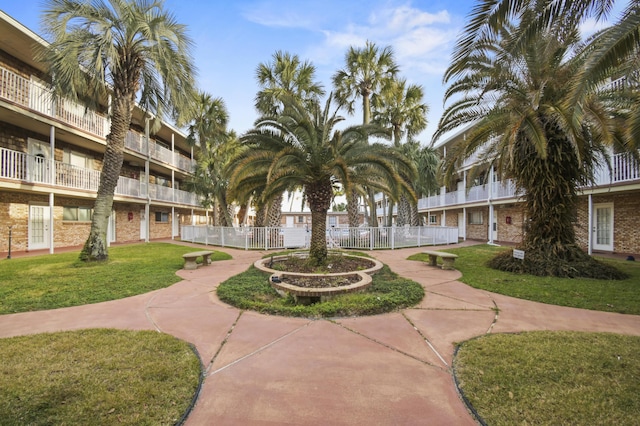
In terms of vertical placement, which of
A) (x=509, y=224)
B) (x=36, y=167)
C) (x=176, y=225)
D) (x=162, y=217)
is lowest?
(x=176, y=225)

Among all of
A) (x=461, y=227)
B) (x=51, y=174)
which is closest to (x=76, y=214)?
(x=51, y=174)

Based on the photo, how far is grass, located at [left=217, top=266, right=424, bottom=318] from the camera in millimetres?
4953

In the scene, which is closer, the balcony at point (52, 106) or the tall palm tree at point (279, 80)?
the balcony at point (52, 106)

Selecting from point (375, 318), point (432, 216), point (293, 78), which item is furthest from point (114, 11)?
point (432, 216)

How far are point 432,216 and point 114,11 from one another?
3012 centimetres

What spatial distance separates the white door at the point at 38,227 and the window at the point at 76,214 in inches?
39.4

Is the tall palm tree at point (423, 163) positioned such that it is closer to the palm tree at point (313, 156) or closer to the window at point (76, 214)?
the palm tree at point (313, 156)

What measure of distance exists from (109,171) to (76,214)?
7.92 m

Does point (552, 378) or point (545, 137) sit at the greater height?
point (545, 137)

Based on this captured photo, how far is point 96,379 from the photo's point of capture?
2.86m

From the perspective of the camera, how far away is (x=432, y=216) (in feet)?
103

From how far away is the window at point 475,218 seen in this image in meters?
22.4

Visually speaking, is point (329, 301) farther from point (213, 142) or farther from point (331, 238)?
point (213, 142)

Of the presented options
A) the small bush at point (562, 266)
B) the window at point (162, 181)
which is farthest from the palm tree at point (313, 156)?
the window at point (162, 181)
